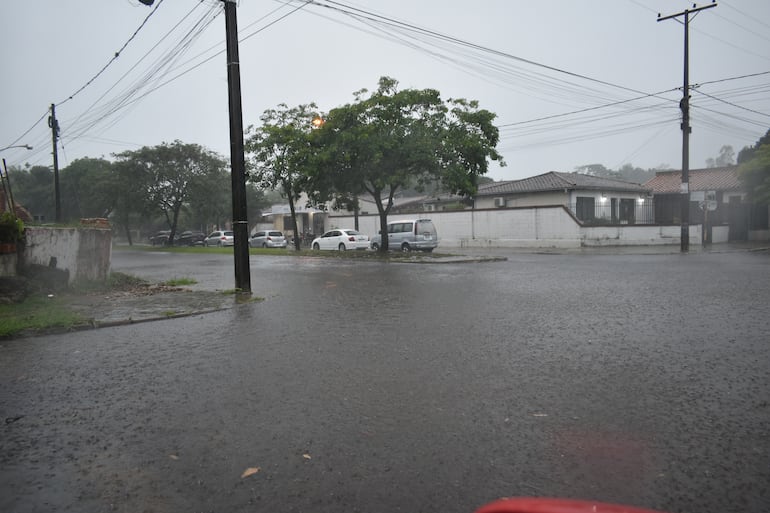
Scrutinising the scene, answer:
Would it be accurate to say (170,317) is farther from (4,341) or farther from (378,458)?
(378,458)

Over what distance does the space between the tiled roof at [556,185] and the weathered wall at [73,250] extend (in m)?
29.6

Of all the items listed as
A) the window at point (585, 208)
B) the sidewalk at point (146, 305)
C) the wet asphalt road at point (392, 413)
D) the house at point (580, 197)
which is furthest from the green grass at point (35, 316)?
the window at point (585, 208)

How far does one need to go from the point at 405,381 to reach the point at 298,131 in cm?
2554

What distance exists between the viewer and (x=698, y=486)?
284cm

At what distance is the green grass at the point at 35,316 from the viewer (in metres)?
7.41

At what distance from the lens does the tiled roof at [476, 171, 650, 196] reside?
36188 mm

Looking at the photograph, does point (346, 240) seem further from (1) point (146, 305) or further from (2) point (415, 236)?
(1) point (146, 305)

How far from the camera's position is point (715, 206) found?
26.4 metres

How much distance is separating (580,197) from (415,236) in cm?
1474

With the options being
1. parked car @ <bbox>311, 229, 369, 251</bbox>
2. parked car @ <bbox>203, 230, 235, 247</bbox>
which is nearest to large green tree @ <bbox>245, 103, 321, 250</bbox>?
parked car @ <bbox>311, 229, 369, 251</bbox>

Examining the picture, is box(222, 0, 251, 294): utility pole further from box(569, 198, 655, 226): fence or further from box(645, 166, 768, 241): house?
box(569, 198, 655, 226): fence

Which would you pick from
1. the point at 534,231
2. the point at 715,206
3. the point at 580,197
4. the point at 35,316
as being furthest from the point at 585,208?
the point at 35,316

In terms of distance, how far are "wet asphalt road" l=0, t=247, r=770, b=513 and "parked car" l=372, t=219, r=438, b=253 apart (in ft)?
67.4

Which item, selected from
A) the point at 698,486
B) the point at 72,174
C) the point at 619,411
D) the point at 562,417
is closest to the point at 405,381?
the point at 562,417
